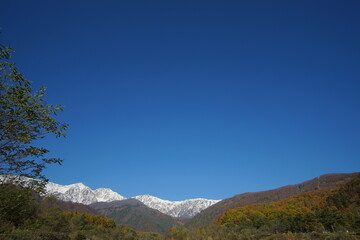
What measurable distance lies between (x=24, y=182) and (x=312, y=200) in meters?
171

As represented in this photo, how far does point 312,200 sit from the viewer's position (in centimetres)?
14700

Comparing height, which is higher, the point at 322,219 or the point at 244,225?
the point at 322,219

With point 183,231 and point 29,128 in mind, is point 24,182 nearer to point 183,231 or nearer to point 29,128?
point 29,128

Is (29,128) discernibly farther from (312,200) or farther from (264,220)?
(312,200)

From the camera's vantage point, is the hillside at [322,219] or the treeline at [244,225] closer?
the treeline at [244,225]

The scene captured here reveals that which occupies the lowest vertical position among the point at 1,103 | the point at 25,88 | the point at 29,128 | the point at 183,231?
the point at 183,231

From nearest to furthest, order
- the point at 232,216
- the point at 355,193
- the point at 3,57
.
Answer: the point at 3,57, the point at 355,193, the point at 232,216

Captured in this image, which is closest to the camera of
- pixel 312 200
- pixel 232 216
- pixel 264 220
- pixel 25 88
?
→ pixel 25 88

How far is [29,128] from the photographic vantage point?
9.41m

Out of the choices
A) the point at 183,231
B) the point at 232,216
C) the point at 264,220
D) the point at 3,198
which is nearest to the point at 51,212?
the point at 183,231

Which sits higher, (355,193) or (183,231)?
(355,193)

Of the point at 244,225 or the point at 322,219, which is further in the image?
the point at 244,225

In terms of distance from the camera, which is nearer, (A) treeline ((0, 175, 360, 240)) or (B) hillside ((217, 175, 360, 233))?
(A) treeline ((0, 175, 360, 240))

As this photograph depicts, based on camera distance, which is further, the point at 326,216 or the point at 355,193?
the point at 355,193
